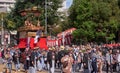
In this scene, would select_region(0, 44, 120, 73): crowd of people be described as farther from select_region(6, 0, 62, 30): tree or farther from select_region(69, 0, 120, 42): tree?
select_region(6, 0, 62, 30): tree

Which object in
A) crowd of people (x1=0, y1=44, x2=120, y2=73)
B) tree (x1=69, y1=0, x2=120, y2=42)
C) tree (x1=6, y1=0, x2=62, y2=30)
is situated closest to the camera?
crowd of people (x1=0, y1=44, x2=120, y2=73)

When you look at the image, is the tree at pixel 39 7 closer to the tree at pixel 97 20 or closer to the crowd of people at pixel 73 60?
the tree at pixel 97 20

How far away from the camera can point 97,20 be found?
5950 cm

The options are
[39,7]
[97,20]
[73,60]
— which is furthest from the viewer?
[39,7]

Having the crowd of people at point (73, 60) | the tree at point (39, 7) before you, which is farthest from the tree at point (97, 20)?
the crowd of people at point (73, 60)

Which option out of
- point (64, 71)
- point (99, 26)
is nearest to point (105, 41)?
point (99, 26)

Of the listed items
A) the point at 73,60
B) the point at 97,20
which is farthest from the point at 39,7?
the point at 73,60

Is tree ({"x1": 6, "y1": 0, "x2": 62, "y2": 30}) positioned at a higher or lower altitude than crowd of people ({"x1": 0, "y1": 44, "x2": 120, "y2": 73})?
lower

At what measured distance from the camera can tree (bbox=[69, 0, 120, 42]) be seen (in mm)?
58719

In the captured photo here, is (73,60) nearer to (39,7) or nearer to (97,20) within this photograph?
(97,20)

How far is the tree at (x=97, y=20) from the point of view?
58.7 metres

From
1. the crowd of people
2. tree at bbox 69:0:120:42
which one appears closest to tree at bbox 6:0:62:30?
tree at bbox 69:0:120:42

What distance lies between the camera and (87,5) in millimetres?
62031

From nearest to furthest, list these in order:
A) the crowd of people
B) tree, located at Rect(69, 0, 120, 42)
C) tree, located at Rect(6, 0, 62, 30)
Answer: the crowd of people < tree, located at Rect(69, 0, 120, 42) < tree, located at Rect(6, 0, 62, 30)
